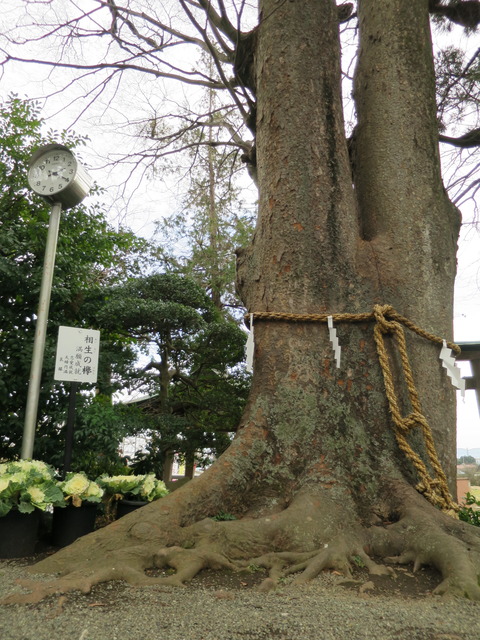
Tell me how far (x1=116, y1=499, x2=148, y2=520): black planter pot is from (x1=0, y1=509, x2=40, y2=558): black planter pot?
25.4 inches

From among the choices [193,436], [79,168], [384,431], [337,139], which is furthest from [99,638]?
[193,436]

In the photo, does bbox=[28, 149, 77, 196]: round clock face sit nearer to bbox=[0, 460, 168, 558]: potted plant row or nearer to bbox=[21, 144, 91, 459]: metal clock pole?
bbox=[21, 144, 91, 459]: metal clock pole

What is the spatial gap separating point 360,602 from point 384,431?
1.04 m

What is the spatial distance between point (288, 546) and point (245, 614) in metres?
0.64

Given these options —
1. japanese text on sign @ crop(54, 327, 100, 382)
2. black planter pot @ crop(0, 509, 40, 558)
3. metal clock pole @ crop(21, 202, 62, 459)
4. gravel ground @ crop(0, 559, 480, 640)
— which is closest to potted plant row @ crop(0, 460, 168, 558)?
black planter pot @ crop(0, 509, 40, 558)

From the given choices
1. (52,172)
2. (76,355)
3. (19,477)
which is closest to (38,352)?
(76,355)

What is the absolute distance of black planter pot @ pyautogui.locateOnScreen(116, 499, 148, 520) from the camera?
3398 millimetres

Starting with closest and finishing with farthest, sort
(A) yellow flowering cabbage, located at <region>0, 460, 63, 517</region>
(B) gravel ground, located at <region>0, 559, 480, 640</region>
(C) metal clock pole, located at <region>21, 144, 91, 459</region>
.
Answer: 1. (B) gravel ground, located at <region>0, 559, 480, 640</region>
2. (A) yellow flowering cabbage, located at <region>0, 460, 63, 517</region>
3. (C) metal clock pole, located at <region>21, 144, 91, 459</region>

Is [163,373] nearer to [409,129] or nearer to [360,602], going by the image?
[409,129]

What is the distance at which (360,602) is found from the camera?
5.86 ft

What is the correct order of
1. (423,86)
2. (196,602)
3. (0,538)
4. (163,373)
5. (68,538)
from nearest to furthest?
(196,602), (0,538), (68,538), (423,86), (163,373)

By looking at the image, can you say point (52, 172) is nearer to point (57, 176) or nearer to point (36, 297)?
point (57, 176)

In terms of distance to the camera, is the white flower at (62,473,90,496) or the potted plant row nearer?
the potted plant row

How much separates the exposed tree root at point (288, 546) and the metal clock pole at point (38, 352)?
4.80 feet
